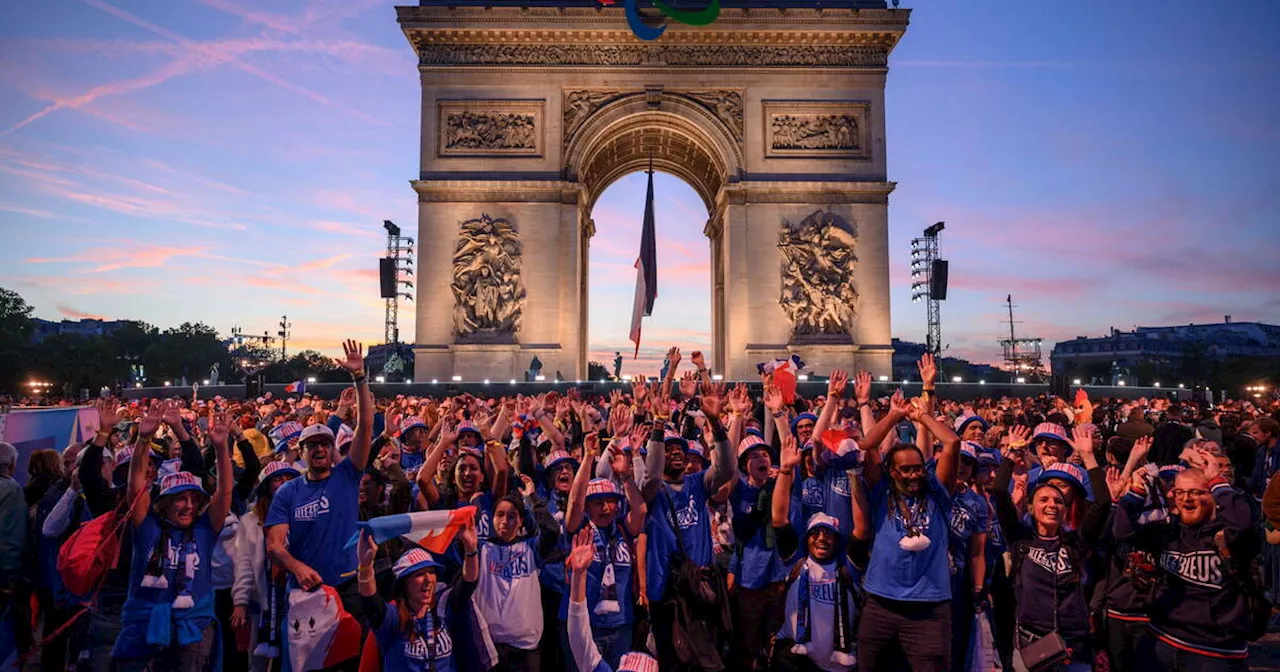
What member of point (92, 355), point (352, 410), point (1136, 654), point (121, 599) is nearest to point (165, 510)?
point (121, 599)

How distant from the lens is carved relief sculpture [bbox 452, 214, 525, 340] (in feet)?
86.0

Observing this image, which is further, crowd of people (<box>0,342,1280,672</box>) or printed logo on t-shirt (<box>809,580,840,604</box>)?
printed logo on t-shirt (<box>809,580,840,604</box>)

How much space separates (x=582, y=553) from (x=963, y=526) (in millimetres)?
2432

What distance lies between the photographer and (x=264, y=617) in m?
5.11

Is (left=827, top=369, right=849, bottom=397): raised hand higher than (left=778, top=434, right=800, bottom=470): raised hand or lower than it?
higher

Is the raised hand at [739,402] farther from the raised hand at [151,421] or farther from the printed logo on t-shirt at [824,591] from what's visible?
the raised hand at [151,421]

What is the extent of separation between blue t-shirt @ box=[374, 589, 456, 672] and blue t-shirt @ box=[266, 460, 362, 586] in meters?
0.87

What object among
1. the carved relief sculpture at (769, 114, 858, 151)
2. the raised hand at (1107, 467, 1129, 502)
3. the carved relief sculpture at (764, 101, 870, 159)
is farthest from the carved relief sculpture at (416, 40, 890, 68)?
the raised hand at (1107, 467, 1129, 502)

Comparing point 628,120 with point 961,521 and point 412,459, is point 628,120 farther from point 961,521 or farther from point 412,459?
point 961,521

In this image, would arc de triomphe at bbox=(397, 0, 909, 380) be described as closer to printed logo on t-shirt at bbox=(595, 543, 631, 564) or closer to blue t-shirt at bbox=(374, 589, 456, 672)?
printed logo on t-shirt at bbox=(595, 543, 631, 564)

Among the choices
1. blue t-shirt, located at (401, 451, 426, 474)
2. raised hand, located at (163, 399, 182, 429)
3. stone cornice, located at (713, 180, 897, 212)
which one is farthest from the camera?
stone cornice, located at (713, 180, 897, 212)

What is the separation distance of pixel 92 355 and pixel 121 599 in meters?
67.1

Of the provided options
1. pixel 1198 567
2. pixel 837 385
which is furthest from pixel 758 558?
pixel 1198 567

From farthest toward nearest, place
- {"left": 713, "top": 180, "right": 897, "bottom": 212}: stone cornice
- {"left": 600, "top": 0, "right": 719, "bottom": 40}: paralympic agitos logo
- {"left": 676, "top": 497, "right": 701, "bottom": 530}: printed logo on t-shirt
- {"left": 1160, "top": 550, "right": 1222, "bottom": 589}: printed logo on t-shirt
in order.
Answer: {"left": 713, "top": 180, "right": 897, "bottom": 212}: stone cornice < {"left": 600, "top": 0, "right": 719, "bottom": 40}: paralympic agitos logo < {"left": 676, "top": 497, "right": 701, "bottom": 530}: printed logo on t-shirt < {"left": 1160, "top": 550, "right": 1222, "bottom": 589}: printed logo on t-shirt
